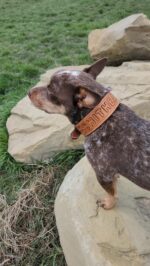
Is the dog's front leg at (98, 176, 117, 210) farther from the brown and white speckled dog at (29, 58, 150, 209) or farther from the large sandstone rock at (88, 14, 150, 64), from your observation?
the large sandstone rock at (88, 14, 150, 64)

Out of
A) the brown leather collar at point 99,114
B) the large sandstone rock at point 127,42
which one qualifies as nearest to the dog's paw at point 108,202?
the brown leather collar at point 99,114

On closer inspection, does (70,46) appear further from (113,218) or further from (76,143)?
Answer: (113,218)

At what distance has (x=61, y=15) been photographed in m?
10.5

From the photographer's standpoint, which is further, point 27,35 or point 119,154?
point 27,35

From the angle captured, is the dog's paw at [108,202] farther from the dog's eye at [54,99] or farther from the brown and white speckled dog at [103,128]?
the dog's eye at [54,99]

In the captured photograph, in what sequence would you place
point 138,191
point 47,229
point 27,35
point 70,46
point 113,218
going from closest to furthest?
point 113,218 → point 138,191 → point 47,229 → point 70,46 → point 27,35

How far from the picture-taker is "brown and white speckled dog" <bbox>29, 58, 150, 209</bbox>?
3.30 meters

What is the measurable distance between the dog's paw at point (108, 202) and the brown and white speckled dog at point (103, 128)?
0.25 m

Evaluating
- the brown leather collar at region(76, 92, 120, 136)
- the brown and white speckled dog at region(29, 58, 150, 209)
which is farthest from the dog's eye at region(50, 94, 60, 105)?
the brown leather collar at region(76, 92, 120, 136)

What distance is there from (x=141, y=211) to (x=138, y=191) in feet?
0.66

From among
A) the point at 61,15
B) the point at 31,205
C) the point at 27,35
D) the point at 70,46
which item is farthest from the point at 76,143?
the point at 61,15

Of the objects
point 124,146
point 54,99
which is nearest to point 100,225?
point 124,146

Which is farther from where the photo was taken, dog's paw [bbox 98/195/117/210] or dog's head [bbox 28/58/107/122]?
dog's paw [bbox 98/195/117/210]

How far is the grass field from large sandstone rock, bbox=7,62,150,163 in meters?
0.11
